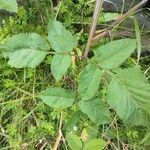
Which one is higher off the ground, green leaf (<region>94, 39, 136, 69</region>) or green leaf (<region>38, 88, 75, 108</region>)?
green leaf (<region>94, 39, 136, 69</region>)

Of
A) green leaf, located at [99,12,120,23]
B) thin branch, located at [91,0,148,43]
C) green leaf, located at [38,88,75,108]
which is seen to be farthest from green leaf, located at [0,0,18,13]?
green leaf, located at [99,12,120,23]

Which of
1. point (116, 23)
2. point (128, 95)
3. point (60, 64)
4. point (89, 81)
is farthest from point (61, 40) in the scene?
point (116, 23)

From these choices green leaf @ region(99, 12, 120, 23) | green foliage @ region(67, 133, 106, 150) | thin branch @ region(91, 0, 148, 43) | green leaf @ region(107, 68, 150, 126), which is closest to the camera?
green leaf @ region(107, 68, 150, 126)

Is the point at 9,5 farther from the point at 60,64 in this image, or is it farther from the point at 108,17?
the point at 108,17

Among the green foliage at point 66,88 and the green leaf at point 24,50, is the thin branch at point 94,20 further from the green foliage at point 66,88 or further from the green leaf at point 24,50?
the green leaf at point 24,50

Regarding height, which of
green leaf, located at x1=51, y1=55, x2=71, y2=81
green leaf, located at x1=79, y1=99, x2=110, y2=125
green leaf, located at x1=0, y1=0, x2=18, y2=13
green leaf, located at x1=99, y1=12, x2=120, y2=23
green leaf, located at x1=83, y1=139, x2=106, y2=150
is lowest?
green leaf, located at x1=83, y1=139, x2=106, y2=150

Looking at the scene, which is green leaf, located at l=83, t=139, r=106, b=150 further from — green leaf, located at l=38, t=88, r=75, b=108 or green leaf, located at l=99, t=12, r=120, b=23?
green leaf, located at l=99, t=12, r=120, b=23

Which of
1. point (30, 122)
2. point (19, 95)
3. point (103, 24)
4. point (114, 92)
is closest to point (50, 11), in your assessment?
point (103, 24)
